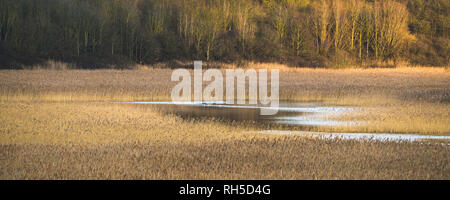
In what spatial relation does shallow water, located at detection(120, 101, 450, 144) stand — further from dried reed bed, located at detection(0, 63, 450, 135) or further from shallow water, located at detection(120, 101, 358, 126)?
dried reed bed, located at detection(0, 63, 450, 135)

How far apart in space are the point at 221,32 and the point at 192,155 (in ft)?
198

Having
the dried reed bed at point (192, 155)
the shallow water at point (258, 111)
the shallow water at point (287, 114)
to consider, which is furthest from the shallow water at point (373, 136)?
the shallow water at point (258, 111)

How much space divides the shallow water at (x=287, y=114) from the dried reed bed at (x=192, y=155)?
1739 mm

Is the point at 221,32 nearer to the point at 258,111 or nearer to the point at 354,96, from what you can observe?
the point at 354,96

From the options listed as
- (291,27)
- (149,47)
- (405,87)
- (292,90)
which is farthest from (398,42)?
(292,90)

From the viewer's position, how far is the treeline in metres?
59.7

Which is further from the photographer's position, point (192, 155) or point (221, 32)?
point (221, 32)

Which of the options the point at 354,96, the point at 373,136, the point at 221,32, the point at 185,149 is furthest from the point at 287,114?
the point at 221,32

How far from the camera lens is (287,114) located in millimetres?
20047

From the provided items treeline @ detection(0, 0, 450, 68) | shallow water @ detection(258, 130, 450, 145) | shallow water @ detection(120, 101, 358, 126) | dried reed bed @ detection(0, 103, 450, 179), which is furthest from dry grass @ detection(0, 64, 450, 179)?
treeline @ detection(0, 0, 450, 68)

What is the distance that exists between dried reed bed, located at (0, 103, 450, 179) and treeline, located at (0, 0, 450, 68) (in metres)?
43.7

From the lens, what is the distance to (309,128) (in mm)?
16234
